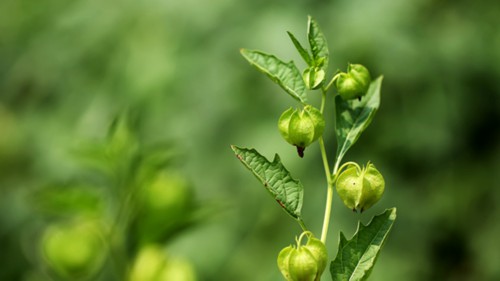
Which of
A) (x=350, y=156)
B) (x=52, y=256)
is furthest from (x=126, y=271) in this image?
(x=350, y=156)

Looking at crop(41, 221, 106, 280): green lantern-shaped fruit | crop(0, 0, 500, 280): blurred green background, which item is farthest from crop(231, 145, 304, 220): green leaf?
crop(0, 0, 500, 280): blurred green background

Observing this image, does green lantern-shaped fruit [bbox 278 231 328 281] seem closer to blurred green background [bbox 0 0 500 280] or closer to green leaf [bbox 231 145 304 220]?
green leaf [bbox 231 145 304 220]

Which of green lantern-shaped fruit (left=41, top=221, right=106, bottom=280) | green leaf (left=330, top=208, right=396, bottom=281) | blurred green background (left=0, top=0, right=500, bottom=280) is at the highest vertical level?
green lantern-shaped fruit (left=41, top=221, right=106, bottom=280)

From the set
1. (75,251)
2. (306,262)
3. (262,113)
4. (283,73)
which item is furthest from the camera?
(262,113)

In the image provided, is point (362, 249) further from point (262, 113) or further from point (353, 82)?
point (262, 113)

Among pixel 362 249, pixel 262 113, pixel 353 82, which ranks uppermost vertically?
pixel 353 82

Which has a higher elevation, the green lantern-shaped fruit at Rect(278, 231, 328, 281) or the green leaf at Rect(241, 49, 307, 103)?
the green leaf at Rect(241, 49, 307, 103)

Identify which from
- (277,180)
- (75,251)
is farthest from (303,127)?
(75,251)

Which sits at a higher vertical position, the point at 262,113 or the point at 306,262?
the point at 306,262
